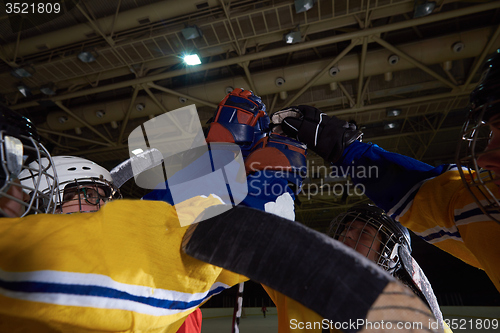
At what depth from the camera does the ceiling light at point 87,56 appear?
18.5 ft

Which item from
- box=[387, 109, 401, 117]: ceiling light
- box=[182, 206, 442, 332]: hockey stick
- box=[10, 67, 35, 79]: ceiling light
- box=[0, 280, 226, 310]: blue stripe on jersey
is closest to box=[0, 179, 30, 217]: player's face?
box=[0, 280, 226, 310]: blue stripe on jersey

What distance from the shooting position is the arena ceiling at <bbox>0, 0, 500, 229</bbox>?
5160mm

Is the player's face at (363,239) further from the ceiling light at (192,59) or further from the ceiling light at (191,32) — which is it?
the ceiling light at (192,59)

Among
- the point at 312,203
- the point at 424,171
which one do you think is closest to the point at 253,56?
the point at 424,171

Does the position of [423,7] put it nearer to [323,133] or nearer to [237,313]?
[323,133]

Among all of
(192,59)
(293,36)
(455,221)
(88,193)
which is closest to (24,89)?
(192,59)

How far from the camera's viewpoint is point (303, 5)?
4723mm

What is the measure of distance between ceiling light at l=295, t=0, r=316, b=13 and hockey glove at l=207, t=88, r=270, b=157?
366cm

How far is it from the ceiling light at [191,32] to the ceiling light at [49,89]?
12.6ft

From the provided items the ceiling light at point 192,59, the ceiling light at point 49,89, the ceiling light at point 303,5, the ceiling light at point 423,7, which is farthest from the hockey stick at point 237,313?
the ceiling light at point 49,89

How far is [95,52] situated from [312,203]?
38.9 ft

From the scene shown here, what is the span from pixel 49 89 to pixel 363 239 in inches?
301

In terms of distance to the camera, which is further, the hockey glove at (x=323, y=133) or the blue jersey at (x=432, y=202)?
the hockey glove at (x=323, y=133)

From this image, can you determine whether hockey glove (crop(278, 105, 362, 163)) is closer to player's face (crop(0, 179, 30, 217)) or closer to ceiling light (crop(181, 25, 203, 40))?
player's face (crop(0, 179, 30, 217))
